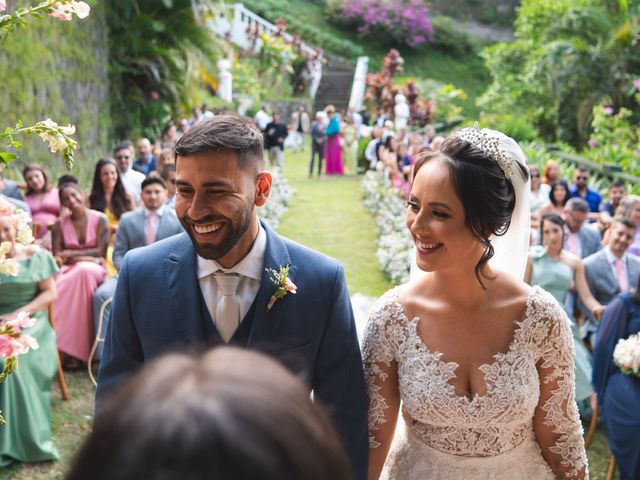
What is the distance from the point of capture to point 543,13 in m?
22.4

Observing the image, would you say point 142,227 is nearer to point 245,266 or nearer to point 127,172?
point 127,172

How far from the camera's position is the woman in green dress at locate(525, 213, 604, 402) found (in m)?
5.90

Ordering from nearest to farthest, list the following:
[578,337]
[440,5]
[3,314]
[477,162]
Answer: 1. [477,162]
2. [3,314]
3. [578,337]
4. [440,5]

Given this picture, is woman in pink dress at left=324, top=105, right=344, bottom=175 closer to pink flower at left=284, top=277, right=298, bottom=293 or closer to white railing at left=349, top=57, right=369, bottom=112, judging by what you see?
white railing at left=349, top=57, right=369, bottom=112

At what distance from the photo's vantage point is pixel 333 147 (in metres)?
19.1

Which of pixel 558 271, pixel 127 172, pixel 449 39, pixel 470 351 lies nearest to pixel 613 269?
pixel 558 271

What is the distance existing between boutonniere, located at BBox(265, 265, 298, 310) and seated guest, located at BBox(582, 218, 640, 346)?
177 inches

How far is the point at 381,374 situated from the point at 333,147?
55.3ft

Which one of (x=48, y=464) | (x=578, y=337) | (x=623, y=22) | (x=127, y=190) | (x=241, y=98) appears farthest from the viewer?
(x=241, y=98)

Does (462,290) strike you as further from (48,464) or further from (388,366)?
(48,464)

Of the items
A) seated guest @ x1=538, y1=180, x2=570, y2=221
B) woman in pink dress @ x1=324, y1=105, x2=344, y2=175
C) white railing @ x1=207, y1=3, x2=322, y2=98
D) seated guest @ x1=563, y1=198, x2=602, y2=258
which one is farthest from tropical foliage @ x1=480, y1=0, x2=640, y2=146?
seated guest @ x1=563, y1=198, x2=602, y2=258

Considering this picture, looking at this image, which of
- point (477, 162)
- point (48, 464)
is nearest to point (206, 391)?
point (477, 162)

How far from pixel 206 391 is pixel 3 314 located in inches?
189

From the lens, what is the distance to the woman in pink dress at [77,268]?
6.20 meters
